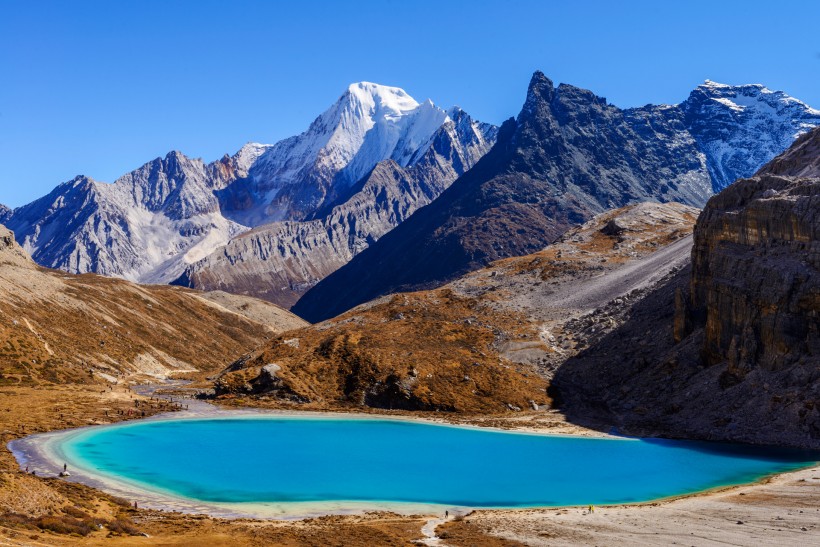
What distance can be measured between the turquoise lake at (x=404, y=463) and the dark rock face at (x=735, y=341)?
5.99 m

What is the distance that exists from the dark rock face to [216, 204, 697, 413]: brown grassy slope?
7576 mm

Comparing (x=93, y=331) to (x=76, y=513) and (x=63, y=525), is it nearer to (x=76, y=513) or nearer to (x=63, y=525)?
(x=76, y=513)

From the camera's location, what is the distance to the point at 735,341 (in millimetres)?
84375

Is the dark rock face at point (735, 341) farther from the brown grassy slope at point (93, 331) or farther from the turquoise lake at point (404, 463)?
the brown grassy slope at point (93, 331)

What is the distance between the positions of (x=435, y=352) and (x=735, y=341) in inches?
1392

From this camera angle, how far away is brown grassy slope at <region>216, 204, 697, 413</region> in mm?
97250

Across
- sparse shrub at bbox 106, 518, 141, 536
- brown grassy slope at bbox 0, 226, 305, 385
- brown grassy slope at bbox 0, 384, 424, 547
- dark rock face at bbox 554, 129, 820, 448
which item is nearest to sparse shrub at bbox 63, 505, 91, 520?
brown grassy slope at bbox 0, 384, 424, 547

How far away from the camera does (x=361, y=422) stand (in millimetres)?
89250

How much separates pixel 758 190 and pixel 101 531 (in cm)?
7837

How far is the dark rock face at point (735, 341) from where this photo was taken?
254 ft

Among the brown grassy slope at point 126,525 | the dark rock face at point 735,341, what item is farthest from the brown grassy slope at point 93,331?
the dark rock face at point 735,341

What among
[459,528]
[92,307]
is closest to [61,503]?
[459,528]

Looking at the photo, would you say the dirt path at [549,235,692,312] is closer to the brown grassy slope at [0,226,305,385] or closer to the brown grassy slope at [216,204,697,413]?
the brown grassy slope at [216,204,697,413]

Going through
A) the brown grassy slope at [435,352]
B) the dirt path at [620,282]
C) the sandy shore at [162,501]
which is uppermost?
the dirt path at [620,282]
